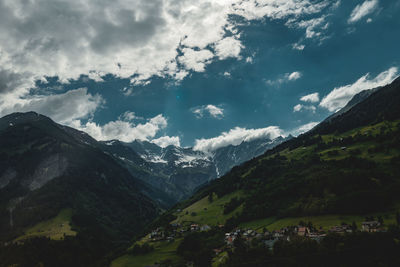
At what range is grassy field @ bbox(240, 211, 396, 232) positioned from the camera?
386ft

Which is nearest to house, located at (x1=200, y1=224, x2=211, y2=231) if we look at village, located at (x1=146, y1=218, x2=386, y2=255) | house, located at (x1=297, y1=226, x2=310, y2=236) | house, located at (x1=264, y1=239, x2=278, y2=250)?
village, located at (x1=146, y1=218, x2=386, y2=255)

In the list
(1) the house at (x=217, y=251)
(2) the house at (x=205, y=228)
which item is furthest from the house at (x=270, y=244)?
(2) the house at (x=205, y=228)

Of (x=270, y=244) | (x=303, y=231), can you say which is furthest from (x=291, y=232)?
(x=270, y=244)

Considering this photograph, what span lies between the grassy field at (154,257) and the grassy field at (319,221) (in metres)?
44.4

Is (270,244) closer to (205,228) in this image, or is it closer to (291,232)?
(291,232)

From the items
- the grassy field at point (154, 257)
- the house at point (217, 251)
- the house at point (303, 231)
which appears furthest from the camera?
the grassy field at point (154, 257)

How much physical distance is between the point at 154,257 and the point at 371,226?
10529 cm

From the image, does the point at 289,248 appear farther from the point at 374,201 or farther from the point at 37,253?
the point at 37,253

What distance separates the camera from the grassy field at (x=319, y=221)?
118 metres

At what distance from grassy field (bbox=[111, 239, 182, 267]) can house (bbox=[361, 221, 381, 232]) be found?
82832mm

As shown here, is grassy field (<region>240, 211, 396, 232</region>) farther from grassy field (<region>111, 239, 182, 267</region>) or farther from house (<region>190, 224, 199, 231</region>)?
grassy field (<region>111, 239, 182, 267</region>)

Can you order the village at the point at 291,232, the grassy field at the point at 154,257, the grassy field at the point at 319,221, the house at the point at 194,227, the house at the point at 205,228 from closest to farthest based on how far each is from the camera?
1. the village at the point at 291,232
2. the grassy field at the point at 319,221
3. the grassy field at the point at 154,257
4. the house at the point at 205,228
5. the house at the point at 194,227

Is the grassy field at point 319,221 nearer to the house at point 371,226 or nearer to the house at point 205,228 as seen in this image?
the house at point 371,226

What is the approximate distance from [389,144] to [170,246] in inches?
6511
